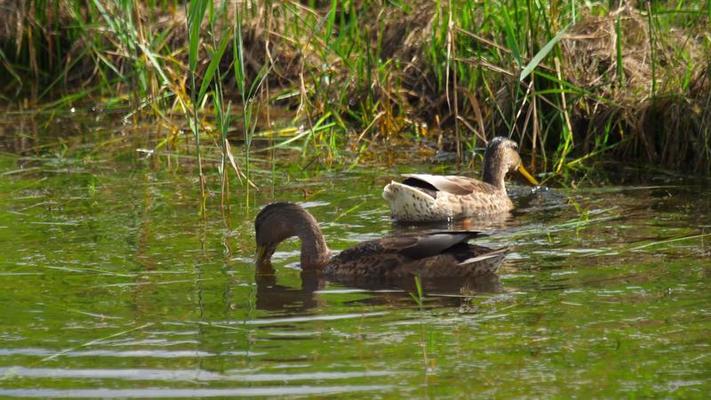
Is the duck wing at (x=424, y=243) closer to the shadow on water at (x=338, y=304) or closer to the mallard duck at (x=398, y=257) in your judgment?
the mallard duck at (x=398, y=257)

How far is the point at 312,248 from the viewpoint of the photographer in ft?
27.4

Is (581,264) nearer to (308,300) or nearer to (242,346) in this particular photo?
(308,300)

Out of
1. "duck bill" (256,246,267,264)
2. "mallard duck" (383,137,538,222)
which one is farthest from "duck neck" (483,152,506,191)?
"duck bill" (256,246,267,264)

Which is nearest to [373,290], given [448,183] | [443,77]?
[448,183]

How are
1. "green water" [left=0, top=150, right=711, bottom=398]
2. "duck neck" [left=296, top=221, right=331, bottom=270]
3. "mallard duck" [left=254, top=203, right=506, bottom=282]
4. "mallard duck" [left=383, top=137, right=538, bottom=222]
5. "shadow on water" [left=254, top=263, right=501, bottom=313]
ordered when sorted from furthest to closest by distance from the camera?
"mallard duck" [left=383, top=137, right=538, bottom=222] → "duck neck" [left=296, top=221, right=331, bottom=270] → "mallard duck" [left=254, top=203, right=506, bottom=282] → "shadow on water" [left=254, top=263, right=501, bottom=313] → "green water" [left=0, top=150, right=711, bottom=398]

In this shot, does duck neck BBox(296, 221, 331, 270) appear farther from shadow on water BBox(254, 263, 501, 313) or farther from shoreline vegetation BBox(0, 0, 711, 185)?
shoreline vegetation BBox(0, 0, 711, 185)

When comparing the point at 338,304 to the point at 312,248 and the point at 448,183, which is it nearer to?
the point at 312,248

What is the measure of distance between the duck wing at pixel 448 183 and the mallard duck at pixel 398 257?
1618 millimetres

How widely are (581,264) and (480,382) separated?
2301 millimetres

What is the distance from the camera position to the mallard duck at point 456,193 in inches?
380

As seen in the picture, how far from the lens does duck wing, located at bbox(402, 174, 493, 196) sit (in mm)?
9812

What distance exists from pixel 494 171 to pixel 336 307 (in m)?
3.55

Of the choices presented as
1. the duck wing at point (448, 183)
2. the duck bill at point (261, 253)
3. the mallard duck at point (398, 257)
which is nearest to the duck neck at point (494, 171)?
the duck wing at point (448, 183)

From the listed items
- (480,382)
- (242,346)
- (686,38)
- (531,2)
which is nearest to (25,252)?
(242,346)
